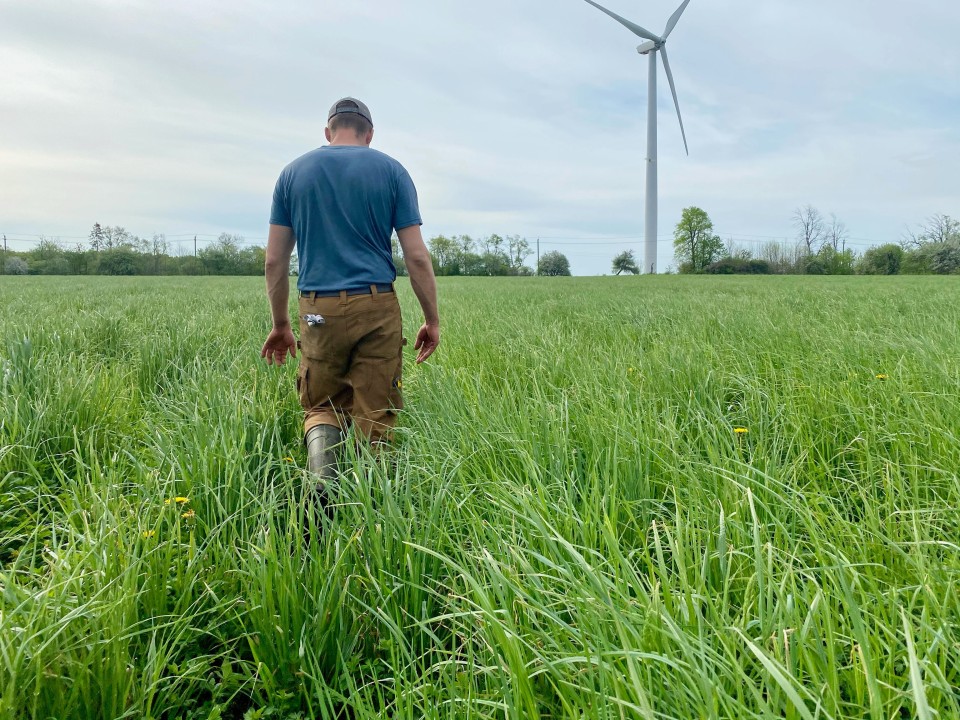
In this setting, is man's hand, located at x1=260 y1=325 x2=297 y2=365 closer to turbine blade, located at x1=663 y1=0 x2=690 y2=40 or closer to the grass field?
the grass field

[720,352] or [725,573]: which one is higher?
[720,352]

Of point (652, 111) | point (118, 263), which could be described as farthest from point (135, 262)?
point (652, 111)

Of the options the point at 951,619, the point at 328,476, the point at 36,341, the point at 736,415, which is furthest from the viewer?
the point at 36,341

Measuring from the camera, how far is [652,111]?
37656 millimetres

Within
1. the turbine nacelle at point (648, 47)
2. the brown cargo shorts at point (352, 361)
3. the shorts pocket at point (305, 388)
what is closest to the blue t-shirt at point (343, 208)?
the brown cargo shorts at point (352, 361)

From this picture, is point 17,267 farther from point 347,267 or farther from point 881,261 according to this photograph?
point 881,261

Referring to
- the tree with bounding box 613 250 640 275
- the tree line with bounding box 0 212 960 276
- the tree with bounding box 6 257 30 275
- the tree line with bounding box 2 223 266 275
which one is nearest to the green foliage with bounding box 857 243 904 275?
the tree line with bounding box 0 212 960 276

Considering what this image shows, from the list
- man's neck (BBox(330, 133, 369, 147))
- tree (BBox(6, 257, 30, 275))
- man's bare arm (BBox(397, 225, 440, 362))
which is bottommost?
man's bare arm (BBox(397, 225, 440, 362))

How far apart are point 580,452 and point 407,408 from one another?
52.9 inches

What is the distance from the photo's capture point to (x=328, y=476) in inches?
99.5

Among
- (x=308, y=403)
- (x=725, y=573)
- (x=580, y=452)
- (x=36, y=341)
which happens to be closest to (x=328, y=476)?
(x=308, y=403)

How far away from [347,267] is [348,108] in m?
0.87

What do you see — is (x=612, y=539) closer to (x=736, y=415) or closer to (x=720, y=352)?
(x=736, y=415)

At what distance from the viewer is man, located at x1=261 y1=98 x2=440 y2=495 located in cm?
288
